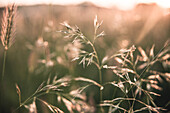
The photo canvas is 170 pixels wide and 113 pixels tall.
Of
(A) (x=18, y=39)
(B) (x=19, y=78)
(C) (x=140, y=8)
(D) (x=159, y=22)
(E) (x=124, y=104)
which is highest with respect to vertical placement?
(C) (x=140, y=8)

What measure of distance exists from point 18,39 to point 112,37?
118 centimetres

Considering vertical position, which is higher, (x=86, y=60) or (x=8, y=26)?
(x=8, y=26)

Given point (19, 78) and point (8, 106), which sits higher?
point (19, 78)

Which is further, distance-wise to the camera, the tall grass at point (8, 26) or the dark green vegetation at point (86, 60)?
the dark green vegetation at point (86, 60)

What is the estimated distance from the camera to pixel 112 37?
6.65ft

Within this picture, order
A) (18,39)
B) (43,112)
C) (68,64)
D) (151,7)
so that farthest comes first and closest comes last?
1. (151,7)
2. (18,39)
3. (68,64)
4. (43,112)

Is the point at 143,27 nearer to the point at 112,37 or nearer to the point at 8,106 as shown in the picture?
the point at 112,37

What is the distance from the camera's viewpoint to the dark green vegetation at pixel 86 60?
1142 mm

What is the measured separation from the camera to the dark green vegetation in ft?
3.75

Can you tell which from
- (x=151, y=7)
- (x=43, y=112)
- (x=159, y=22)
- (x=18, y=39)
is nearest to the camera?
(x=43, y=112)

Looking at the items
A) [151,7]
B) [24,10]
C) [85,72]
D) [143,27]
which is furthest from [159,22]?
[24,10]

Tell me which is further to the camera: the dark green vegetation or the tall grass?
the dark green vegetation

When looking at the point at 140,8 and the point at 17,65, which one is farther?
the point at 140,8

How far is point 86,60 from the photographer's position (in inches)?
33.5
